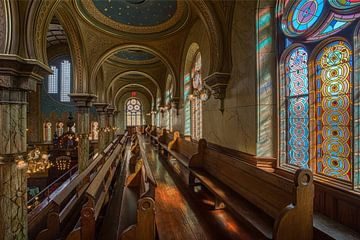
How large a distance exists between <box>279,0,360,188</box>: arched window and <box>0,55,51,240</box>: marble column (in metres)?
4.35

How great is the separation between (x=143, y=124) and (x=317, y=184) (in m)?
27.5

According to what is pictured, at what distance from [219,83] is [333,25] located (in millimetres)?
2547

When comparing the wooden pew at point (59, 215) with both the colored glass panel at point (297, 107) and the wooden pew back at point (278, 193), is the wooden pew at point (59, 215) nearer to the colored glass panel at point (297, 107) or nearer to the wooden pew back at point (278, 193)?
the wooden pew back at point (278, 193)

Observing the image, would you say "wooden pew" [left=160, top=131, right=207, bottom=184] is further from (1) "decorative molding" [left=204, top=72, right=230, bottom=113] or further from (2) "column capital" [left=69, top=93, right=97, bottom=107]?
(2) "column capital" [left=69, top=93, right=97, bottom=107]

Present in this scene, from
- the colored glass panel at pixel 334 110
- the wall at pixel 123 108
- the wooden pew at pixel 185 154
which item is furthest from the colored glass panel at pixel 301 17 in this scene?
the wall at pixel 123 108

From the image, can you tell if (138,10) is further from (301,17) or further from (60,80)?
(60,80)

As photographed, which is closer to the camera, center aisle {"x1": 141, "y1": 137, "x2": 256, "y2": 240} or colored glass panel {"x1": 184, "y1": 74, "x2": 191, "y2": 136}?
center aisle {"x1": 141, "y1": 137, "x2": 256, "y2": 240}

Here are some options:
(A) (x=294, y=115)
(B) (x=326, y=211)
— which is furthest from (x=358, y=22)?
(B) (x=326, y=211)

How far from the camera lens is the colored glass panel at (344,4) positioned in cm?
231

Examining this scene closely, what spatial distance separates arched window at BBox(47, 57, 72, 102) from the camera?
706 inches

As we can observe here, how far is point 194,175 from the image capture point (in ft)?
15.1

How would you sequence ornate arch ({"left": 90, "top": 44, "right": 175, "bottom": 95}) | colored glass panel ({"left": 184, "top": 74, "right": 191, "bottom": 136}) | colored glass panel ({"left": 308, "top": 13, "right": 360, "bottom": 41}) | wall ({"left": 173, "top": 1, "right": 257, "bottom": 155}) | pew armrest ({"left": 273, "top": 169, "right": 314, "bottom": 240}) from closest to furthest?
Result: pew armrest ({"left": 273, "top": 169, "right": 314, "bottom": 240}), colored glass panel ({"left": 308, "top": 13, "right": 360, "bottom": 41}), wall ({"left": 173, "top": 1, "right": 257, "bottom": 155}), colored glass panel ({"left": 184, "top": 74, "right": 191, "bottom": 136}), ornate arch ({"left": 90, "top": 44, "right": 175, "bottom": 95})

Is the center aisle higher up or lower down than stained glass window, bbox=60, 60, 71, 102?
lower down

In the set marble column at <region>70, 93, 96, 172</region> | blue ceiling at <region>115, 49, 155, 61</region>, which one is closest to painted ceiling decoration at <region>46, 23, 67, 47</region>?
blue ceiling at <region>115, 49, 155, 61</region>
